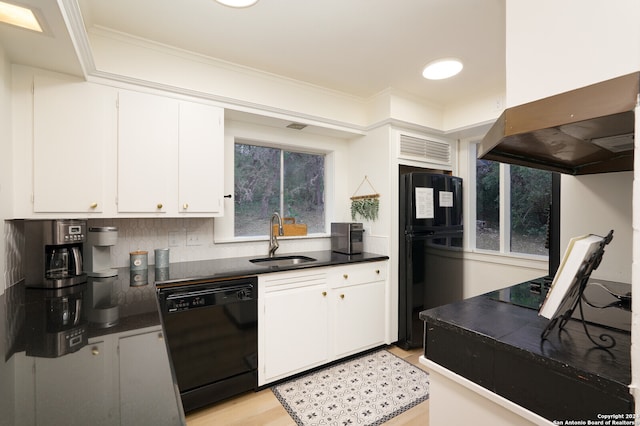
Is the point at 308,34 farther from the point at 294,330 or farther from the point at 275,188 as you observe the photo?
the point at 294,330

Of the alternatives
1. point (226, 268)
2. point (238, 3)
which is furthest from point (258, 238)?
point (238, 3)

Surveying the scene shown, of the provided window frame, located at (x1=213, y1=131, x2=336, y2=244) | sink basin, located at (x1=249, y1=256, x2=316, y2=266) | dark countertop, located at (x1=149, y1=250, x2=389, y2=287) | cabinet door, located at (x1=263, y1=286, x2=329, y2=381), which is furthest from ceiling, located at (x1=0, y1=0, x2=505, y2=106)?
cabinet door, located at (x1=263, y1=286, x2=329, y2=381)

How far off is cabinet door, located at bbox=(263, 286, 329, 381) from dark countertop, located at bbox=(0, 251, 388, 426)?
949 mm

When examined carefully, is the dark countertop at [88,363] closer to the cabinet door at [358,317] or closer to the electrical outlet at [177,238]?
the electrical outlet at [177,238]

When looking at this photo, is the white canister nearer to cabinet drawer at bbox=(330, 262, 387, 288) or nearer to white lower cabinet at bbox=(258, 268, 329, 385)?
white lower cabinet at bbox=(258, 268, 329, 385)

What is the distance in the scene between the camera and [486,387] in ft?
3.46

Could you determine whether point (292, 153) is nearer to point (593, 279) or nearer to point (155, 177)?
point (155, 177)

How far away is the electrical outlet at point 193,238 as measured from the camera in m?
2.55

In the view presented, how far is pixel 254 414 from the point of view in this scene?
2020 millimetres

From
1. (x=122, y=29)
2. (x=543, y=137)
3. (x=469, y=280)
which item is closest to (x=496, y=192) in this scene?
(x=469, y=280)

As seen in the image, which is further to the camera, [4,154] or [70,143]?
[70,143]

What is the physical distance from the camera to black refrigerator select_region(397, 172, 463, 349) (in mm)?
2928

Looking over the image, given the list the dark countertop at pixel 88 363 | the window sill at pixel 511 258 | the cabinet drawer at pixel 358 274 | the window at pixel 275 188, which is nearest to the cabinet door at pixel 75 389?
the dark countertop at pixel 88 363

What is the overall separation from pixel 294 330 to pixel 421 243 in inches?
58.3
